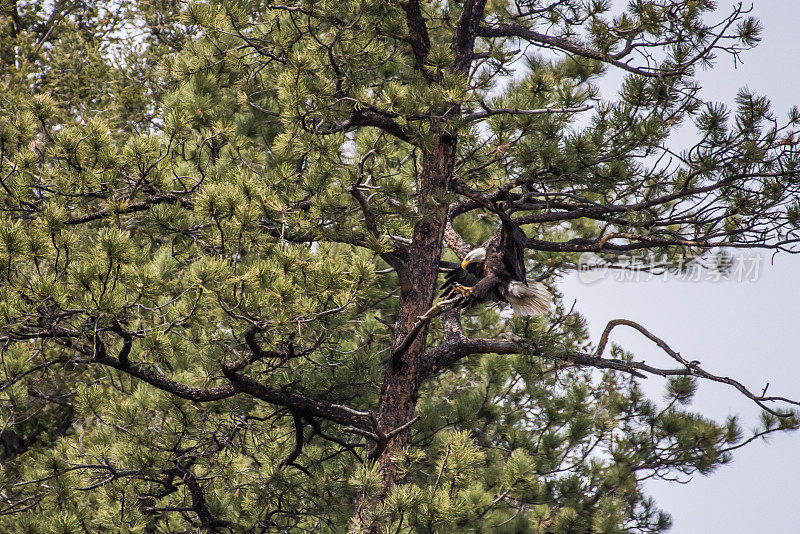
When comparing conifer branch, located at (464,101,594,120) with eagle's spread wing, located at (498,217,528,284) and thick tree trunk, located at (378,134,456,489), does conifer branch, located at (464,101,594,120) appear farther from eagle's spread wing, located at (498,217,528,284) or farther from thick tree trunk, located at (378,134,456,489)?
eagle's spread wing, located at (498,217,528,284)

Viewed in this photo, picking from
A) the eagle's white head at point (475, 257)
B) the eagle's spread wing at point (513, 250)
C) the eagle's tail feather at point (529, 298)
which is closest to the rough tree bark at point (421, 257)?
the eagle's white head at point (475, 257)

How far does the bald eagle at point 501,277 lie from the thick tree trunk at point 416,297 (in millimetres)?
208

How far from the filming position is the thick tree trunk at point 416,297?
13.6ft

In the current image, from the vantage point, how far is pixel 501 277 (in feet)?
14.3

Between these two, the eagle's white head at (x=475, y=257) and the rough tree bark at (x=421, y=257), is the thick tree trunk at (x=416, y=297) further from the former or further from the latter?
the eagle's white head at (x=475, y=257)

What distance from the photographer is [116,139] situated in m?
8.15

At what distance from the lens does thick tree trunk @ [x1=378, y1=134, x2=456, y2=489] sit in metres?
4.14

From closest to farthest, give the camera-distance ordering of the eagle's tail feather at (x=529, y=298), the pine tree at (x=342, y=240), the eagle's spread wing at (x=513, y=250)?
the pine tree at (x=342, y=240) < the eagle's spread wing at (x=513, y=250) < the eagle's tail feather at (x=529, y=298)

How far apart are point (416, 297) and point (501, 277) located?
1.68ft

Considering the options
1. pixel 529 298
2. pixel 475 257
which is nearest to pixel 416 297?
pixel 475 257

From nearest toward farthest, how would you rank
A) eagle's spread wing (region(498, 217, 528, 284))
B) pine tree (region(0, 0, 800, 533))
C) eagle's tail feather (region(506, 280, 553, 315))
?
pine tree (region(0, 0, 800, 533)) < eagle's spread wing (region(498, 217, 528, 284)) < eagle's tail feather (region(506, 280, 553, 315))

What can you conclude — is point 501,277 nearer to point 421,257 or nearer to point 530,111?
point 421,257

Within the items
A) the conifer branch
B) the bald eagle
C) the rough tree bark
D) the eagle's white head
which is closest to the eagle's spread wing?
the bald eagle

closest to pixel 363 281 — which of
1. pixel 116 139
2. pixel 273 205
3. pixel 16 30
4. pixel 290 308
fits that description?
pixel 290 308
